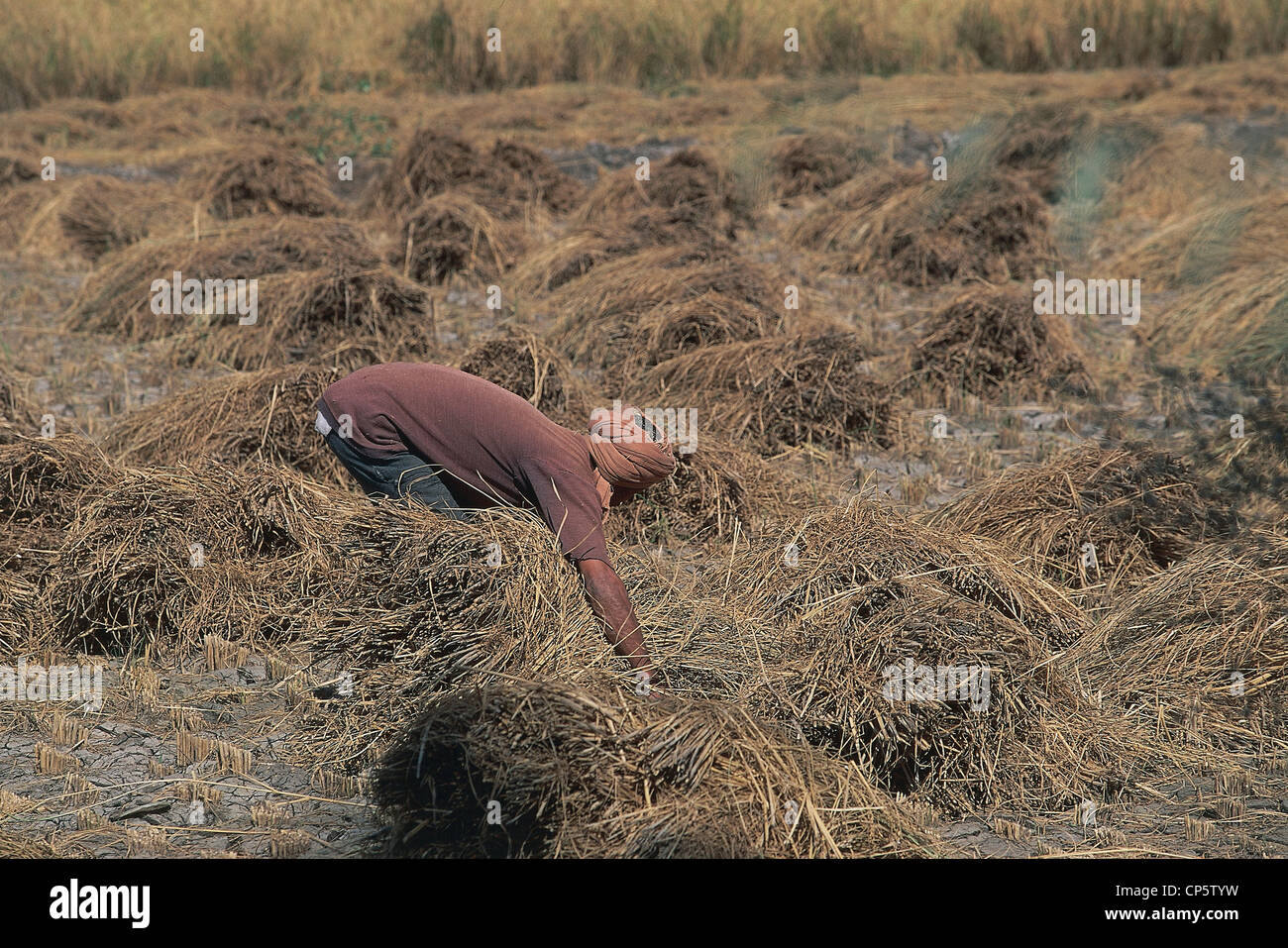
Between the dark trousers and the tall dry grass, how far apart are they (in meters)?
14.9

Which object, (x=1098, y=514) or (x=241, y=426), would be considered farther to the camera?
(x=241, y=426)

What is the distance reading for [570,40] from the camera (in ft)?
63.1

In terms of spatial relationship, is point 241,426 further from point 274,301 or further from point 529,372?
point 274,301

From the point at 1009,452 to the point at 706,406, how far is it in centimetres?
147

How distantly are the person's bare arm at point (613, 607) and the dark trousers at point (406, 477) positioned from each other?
57 centimetres

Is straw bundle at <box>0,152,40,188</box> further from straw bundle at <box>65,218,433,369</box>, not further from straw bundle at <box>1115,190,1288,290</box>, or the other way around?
straw bundle at <box>1115,190,1288,290</box>

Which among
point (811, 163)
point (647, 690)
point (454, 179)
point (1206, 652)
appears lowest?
point (1206, 652)

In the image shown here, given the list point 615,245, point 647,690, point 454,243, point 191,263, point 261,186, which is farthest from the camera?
point 261,186

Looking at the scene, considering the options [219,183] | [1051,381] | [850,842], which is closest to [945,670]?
[850,842]

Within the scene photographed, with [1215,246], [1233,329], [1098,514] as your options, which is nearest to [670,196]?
[1215,246]

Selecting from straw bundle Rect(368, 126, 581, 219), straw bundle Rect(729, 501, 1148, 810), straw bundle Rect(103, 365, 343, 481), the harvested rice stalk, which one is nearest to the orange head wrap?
straw bundle Rect(729, 501, 1148, 810)

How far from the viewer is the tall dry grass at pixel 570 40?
18.1 meters

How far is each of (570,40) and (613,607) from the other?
16.5 metres

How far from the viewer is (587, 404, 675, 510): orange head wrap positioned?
4.12 metres
